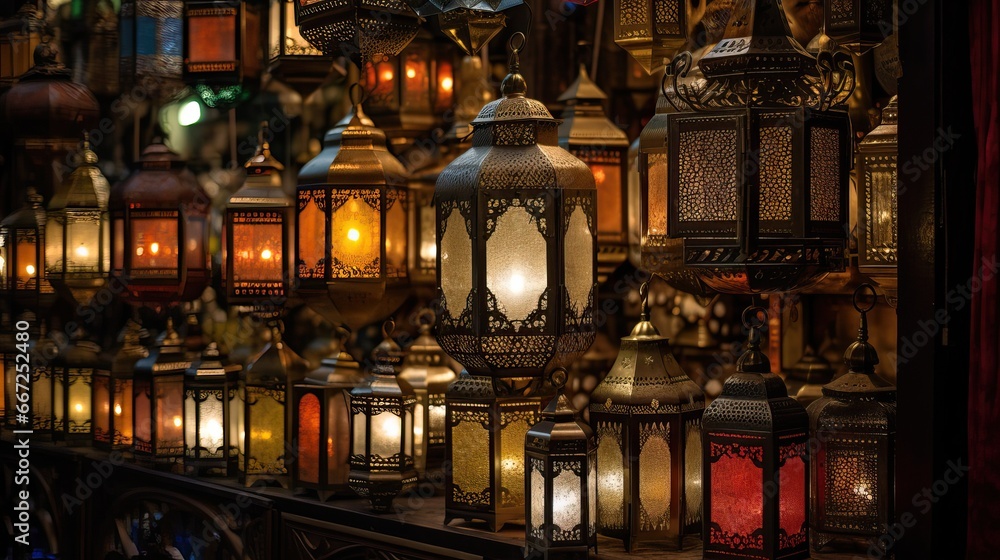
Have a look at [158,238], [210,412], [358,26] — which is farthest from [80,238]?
[358,26]

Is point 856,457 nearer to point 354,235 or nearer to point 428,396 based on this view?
point 428,396

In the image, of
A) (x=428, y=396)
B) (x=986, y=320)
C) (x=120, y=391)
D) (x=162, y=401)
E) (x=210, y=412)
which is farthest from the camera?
(x=120, y=391)

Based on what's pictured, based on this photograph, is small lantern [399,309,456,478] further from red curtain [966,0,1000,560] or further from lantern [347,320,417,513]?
red curtain [966,0,1000,560]

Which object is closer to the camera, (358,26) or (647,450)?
(647,450)

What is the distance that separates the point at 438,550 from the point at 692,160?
4.81ft

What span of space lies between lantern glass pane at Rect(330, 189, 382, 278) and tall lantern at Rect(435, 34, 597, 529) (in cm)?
62

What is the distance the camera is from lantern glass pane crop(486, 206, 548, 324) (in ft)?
11.3

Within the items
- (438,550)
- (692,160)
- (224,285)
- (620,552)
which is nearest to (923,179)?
(692,160)

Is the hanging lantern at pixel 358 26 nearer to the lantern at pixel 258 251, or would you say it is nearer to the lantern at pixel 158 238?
the lantern at pixel 258 251

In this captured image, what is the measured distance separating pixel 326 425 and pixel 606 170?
1.27 meters

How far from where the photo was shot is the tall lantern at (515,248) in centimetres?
343

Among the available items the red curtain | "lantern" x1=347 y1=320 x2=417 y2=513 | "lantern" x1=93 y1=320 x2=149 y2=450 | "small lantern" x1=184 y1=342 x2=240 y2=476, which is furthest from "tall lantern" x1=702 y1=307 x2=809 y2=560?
"lantern" x1=93 y1=320 x2=149 y2=450

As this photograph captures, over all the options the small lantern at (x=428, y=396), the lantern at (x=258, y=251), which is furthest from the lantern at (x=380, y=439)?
the lantern at (x=258, y=251)

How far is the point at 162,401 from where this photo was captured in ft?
15.6
